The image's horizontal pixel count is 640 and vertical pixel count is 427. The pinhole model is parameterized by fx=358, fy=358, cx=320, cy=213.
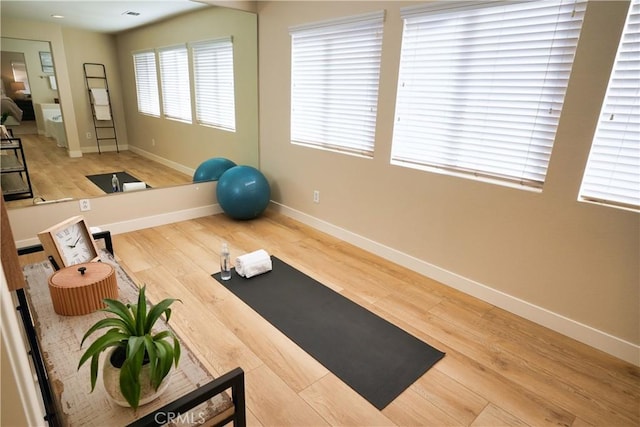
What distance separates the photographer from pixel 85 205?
3225 mm

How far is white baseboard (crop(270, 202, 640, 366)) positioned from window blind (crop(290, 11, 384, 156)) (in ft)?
2.77

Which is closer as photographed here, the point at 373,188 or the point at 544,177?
the point at 544,177

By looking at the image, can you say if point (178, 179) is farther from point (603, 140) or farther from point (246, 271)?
point (603, 140)

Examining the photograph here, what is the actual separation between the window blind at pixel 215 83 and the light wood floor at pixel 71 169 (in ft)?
2.41

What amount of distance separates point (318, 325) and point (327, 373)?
402 mm

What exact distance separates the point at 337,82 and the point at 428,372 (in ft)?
8.14

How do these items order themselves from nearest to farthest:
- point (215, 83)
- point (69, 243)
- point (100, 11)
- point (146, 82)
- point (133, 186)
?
point (69, 243)
point (100, 11)
point (146, 82)
point (133, 186)
point (215, 83)

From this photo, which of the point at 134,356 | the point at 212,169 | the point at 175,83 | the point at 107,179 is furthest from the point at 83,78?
the point at 134,356

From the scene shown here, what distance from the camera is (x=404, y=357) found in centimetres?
198

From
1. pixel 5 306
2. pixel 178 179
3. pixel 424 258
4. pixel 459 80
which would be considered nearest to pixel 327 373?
pixel 424 258

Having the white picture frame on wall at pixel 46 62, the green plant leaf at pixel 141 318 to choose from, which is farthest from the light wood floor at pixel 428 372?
the white picture frame on wall at pixel 46 62

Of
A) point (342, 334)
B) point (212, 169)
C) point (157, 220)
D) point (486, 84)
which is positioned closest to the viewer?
point (342, 334)

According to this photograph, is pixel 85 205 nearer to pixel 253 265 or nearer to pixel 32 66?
pixel 32 66

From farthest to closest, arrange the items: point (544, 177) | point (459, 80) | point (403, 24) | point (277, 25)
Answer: point (277, 25) < point (403, 24) < point (459, 80) < point (544, 177)
